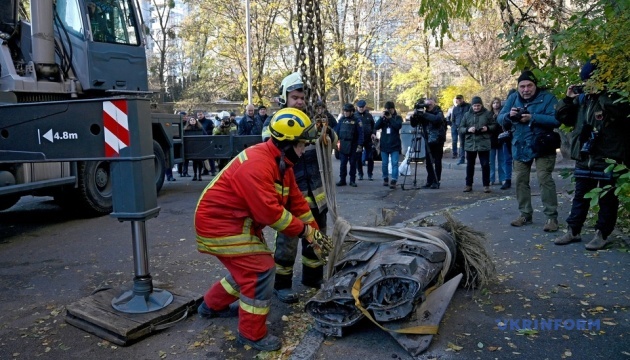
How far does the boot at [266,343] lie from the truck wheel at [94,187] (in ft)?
17.3

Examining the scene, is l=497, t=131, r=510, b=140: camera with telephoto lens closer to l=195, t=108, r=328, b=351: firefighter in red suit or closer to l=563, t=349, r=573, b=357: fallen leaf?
l=563, t=349, r=573, b=357: fallen leaf

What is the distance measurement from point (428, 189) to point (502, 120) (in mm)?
4142

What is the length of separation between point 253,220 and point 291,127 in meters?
0.70

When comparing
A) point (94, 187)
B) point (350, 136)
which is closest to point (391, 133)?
point (350, 136)

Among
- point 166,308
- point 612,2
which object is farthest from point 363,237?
point 612,2

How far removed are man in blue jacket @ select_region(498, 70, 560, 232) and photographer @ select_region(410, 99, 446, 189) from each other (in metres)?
3.93

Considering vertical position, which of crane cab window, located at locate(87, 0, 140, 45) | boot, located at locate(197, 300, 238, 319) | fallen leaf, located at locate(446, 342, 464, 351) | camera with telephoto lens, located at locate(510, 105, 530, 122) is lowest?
fallen leaf, located at locate(446, 342, 464, 351)

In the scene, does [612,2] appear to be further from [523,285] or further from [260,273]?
[260,273]

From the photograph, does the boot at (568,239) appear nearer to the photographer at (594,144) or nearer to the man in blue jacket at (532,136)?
the photographer at (594,144)

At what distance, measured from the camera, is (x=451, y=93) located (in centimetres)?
2364

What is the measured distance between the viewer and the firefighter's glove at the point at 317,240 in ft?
11.7

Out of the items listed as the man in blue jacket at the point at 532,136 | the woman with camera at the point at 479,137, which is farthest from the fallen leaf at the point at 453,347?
the woman with camera at the point at 479,137

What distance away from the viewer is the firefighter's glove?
11.7 ft

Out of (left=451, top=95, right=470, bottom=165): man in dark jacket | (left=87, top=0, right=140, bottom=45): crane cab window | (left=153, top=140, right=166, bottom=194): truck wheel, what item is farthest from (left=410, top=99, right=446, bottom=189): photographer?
(left=87, top=0, right=140, bottom=45): crane cab window
